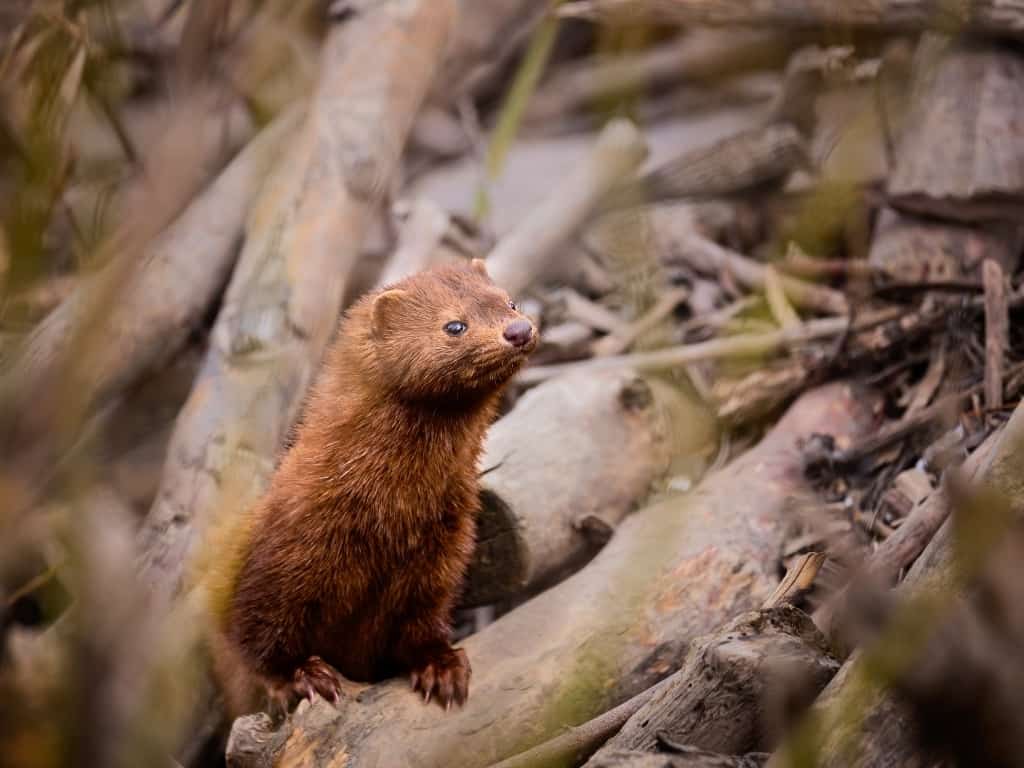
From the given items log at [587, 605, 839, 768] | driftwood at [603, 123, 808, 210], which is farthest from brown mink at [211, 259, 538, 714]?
driftwood at [603, 123, 808, 210]

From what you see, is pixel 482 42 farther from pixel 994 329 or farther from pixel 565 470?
pixel 994 329

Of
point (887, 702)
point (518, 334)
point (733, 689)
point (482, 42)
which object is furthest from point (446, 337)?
point (482, 42)

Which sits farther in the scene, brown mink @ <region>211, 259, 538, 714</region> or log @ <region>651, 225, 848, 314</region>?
log @ <region>651, 225, 848, 314</region>

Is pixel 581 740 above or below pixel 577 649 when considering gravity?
above

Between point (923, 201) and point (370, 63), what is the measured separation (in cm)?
260

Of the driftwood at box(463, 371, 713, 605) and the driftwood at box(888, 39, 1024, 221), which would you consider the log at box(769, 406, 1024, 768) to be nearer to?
the driftwood at box(463, 371, 713, 605)

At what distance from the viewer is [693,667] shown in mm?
2535

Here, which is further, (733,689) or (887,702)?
(733,689)

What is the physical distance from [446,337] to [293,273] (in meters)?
1.48

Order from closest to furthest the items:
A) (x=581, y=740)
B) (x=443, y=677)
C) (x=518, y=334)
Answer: (x=581, y=740), (x=518, y=334), (x=443, y=677)

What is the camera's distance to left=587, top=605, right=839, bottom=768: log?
2406 millimetres

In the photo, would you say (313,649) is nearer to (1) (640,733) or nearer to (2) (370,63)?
(1) (640,733)

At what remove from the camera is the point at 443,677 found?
3.36 metres

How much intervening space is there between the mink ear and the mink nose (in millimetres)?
400
